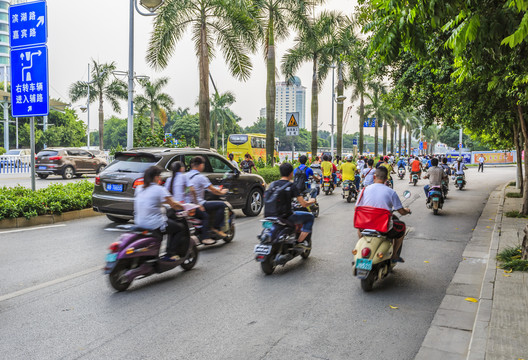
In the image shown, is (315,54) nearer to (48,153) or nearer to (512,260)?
(48,153)

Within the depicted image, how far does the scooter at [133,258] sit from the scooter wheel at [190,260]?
24.8 inches

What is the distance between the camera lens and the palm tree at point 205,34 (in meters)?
18.2

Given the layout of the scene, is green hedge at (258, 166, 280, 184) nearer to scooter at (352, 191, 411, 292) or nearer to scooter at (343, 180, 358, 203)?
scooter at (343, 180, 358, 203)

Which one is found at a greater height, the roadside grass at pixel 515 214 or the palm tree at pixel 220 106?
the palm tree at pixel 220 106

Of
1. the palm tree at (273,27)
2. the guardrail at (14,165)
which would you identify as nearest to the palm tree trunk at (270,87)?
the palm tree at (273,27)

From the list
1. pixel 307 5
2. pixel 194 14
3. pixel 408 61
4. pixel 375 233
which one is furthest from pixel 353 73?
pixel 375 233

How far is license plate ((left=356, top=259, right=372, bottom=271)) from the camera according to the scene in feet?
18.1

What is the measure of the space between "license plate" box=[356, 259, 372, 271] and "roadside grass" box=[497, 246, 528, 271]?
239cm

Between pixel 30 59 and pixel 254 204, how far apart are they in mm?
6822

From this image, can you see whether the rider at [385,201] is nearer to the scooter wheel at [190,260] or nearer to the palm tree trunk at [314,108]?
the scooter wheel at [190,260]

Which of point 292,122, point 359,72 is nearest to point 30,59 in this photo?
point 292,122

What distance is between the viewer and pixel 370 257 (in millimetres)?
5617

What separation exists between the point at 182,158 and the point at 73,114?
65940 mm

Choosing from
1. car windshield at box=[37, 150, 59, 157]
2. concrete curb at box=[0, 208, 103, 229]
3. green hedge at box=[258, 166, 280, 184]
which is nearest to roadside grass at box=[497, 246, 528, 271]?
concrete curb at box=[0, 208, 103, 229]
